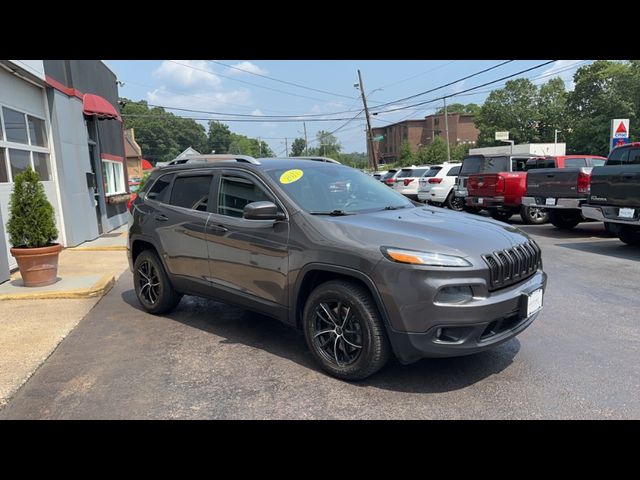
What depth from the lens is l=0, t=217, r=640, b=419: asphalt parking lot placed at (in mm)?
3135

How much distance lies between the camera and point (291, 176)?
426cm

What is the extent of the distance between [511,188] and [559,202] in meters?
1.98

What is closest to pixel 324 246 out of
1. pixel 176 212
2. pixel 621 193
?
pixel 176 212

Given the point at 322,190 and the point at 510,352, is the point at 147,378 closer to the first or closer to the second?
the point at 322,190

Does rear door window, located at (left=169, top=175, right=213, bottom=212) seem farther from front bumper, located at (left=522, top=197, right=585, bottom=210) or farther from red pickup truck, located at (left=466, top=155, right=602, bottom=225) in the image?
red pickup truck, located at (left=466, top=155, right=602, bottom=225)

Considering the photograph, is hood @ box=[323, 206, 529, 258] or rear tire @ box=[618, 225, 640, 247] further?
rear tire @ box=[618, 225, 640, 247]

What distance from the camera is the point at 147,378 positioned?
3.69 m

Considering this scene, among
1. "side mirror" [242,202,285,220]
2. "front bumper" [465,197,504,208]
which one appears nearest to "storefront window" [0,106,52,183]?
"side mirror" [242,202,285,220]

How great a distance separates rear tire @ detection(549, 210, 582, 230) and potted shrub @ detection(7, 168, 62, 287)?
1098 centimetres

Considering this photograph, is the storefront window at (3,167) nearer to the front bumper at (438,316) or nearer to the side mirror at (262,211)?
the side mirror at (262,211)

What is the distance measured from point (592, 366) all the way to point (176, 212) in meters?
4.24

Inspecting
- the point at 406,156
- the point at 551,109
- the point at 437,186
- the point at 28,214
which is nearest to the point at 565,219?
the point at 437,186
